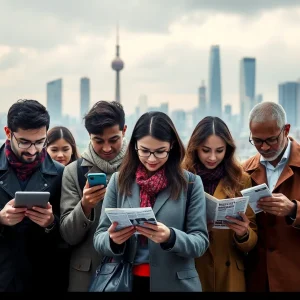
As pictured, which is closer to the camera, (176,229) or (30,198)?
(176,229)

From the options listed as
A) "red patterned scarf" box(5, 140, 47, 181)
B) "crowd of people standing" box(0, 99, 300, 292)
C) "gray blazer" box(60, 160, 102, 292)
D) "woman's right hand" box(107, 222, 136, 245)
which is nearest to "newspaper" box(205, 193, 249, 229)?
"crowd of people standing" box(0, 99, 300, 292)

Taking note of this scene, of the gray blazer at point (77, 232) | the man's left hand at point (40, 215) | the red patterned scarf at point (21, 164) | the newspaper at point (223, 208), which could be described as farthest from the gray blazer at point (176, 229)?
the red patterned scarf at point (21, 164)

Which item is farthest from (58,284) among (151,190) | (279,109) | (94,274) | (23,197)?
(279,109)

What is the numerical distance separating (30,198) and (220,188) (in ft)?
4.07

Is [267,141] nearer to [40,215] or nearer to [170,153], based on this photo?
[170,153]

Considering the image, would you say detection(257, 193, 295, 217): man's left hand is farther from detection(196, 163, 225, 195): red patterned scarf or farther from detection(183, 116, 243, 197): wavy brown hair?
detection(196, 163, 225, 195): red patterned scarf

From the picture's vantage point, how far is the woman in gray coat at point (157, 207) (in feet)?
8.89

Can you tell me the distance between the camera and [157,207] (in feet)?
9.11

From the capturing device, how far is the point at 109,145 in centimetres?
312

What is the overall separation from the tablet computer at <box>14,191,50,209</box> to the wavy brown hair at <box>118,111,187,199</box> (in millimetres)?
455

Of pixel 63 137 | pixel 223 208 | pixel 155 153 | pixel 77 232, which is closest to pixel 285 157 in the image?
pixel 223 208

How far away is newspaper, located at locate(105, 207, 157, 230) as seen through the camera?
8.24 ft

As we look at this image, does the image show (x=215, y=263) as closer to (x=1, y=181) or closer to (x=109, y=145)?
(x=109, y=145)

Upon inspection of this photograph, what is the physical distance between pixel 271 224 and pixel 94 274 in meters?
1.24
